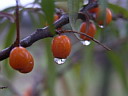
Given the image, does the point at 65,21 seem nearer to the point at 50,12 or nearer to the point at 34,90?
the point at 50,12

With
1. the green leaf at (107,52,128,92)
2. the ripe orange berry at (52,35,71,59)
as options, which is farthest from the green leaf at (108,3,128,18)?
the ripe orange berry at (52,35,71,59)

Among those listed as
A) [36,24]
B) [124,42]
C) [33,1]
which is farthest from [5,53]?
[124,42]

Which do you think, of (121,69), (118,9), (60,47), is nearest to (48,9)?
(60,47)

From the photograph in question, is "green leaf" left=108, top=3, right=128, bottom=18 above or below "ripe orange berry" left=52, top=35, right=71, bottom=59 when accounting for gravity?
below

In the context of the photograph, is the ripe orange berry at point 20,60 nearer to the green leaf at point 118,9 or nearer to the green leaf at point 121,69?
the green leaf at point 118,9

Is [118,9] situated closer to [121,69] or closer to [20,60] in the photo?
[121,69]

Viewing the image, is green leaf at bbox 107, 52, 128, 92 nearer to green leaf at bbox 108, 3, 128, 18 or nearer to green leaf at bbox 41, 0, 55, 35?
green leaf at bbox 108, 3, 128, 18
